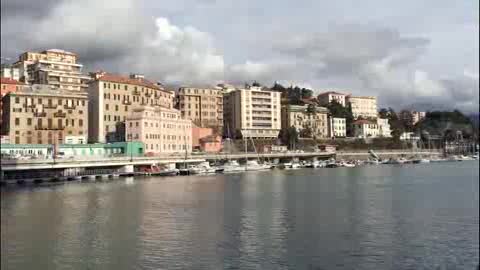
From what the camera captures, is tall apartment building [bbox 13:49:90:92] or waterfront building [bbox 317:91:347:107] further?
waterfront building [bbox 317:91:347:107]

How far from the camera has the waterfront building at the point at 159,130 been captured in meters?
71.6

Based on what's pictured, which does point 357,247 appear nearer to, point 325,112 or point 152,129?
point 152,129

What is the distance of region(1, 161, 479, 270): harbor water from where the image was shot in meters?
17.5

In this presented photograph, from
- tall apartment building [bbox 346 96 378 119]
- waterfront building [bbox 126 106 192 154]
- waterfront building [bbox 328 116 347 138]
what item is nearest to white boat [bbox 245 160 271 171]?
waterfront building [bbox 126 106 192 154]

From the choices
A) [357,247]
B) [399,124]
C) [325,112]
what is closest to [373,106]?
[399,124]

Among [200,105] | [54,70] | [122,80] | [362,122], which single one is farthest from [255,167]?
[362,122]

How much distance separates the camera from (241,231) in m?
22.6

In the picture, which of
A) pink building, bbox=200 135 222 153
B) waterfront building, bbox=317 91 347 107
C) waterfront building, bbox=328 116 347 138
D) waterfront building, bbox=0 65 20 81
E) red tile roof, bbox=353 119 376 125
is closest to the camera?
waterfront building, bbox=0 65 20 81

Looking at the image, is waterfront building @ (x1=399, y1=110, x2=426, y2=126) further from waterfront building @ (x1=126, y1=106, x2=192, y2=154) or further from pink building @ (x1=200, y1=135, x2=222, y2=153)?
waterfront building @ (x1=126, y1=106, x2=192, y2=154)

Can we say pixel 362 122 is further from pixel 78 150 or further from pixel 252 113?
pixel 78 150

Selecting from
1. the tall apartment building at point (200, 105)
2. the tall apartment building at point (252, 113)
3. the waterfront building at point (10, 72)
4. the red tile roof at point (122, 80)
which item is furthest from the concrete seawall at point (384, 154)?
the waterfront building at point (10, 72)

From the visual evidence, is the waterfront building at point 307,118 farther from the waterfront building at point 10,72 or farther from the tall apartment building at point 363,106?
the waterfront building at point 10,72

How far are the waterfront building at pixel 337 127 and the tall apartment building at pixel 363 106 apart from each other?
2115 centimetres

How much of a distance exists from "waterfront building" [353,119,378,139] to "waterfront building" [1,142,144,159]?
Answer: 71.9 m
